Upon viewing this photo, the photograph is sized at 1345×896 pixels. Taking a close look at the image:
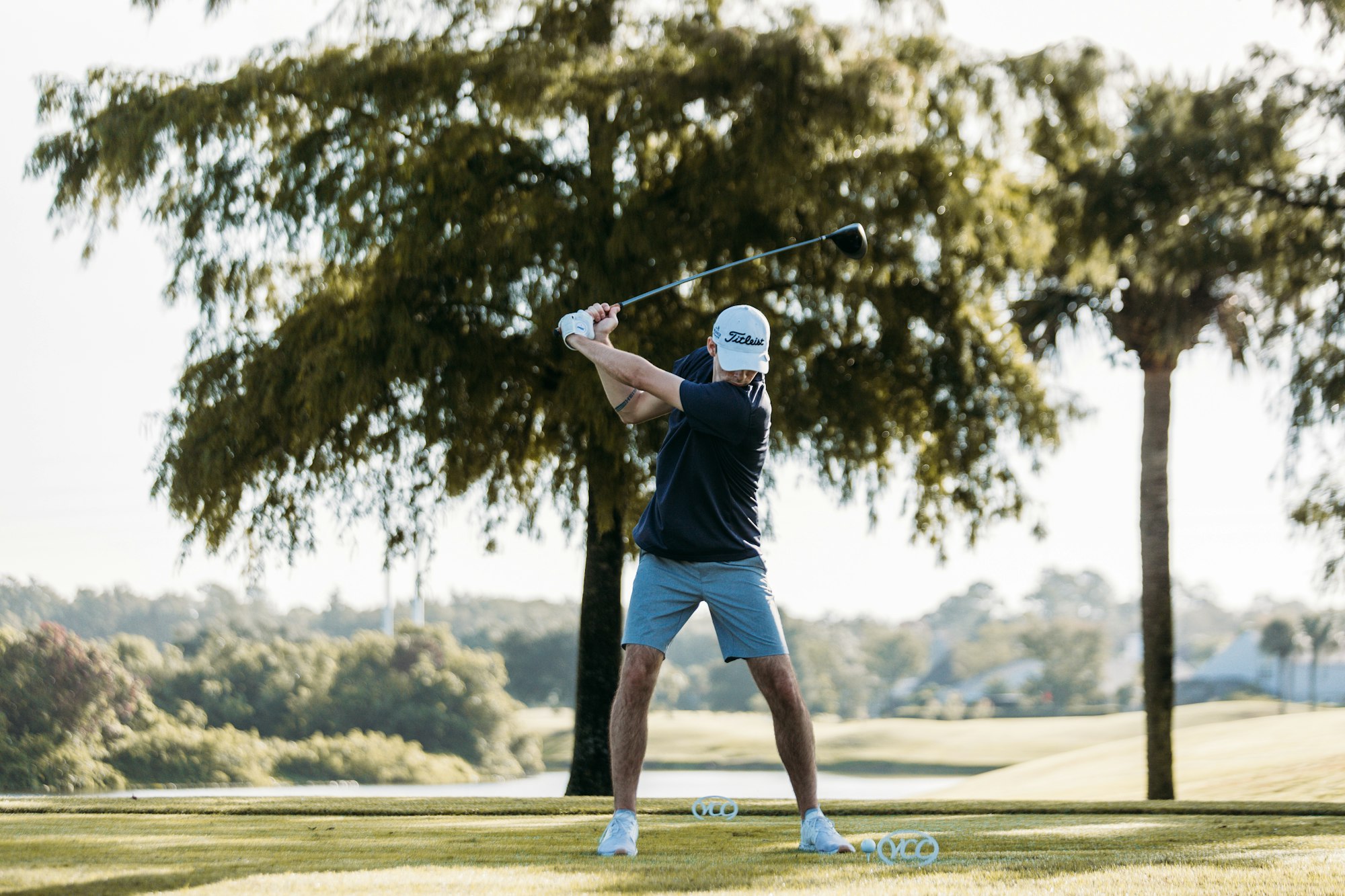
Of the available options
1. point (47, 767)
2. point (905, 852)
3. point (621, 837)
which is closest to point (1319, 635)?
point (47, 767)

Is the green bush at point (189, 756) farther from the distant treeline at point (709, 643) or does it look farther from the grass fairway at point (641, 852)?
the grass fairway at point (641, 852)

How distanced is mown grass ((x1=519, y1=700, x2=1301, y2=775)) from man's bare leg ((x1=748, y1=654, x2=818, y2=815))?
65431mm

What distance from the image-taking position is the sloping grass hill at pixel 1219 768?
2209 centimetres

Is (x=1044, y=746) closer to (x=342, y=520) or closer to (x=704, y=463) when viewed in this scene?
(x=342, y=520)

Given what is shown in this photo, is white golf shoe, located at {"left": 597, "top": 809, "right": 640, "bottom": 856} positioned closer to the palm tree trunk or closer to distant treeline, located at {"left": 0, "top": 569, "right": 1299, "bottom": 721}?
distant treeline, located at {"left": 0, "top": 569, "right": 1299, "bottom": 721}

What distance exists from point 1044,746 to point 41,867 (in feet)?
245

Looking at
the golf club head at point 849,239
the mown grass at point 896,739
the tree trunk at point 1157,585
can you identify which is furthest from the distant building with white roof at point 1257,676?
the golf club head at point 849,239

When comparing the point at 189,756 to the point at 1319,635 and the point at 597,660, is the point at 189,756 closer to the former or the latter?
the point at 597,660

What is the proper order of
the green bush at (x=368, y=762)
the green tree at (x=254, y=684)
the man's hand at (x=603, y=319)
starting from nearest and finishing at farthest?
the man's hand at (x=603, y=319), the green tree at (x=254, y=684), the green bush at (x=368, y=762)

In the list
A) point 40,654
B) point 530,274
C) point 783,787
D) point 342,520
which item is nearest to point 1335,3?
point 530,274

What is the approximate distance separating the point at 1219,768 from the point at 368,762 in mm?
31281

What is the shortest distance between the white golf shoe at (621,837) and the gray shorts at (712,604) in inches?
22.6

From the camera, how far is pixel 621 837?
14.8 ft

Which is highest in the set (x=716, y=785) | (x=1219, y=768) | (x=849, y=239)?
(x=849, y=239)
